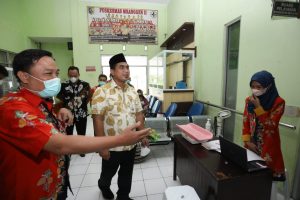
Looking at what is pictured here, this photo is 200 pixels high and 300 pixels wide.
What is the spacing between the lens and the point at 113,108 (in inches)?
65.2

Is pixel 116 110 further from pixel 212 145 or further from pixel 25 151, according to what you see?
pixel 212 145

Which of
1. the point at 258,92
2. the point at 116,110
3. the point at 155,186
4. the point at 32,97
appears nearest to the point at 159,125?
the point at 155,186

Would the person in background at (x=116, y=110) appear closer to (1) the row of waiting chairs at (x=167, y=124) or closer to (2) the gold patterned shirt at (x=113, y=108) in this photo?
(2) the gold patterned shirt at (x=113, y=108)

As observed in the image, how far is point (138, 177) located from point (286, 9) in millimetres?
2577

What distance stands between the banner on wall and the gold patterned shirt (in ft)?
18.0

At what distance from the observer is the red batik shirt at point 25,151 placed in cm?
74

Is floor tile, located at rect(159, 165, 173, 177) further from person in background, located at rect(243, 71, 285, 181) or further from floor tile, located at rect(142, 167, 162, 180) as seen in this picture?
person in background, located at rect(243, 71, 285, 181)

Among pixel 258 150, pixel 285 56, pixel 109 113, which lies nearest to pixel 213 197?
pixel 258 150

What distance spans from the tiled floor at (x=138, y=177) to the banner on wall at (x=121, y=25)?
4781 millimetres

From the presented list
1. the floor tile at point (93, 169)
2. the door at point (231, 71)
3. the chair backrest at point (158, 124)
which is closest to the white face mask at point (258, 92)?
the door at point (231, 71)

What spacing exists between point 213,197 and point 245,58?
2044mm

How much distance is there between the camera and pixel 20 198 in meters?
0.86

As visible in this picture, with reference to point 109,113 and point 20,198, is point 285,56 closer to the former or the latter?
point 109,113

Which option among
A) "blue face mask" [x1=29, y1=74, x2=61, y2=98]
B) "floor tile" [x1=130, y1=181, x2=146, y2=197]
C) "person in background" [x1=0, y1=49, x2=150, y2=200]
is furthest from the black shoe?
"blue face mask" [x1=29, y1=74, x2=61, y2=98]
